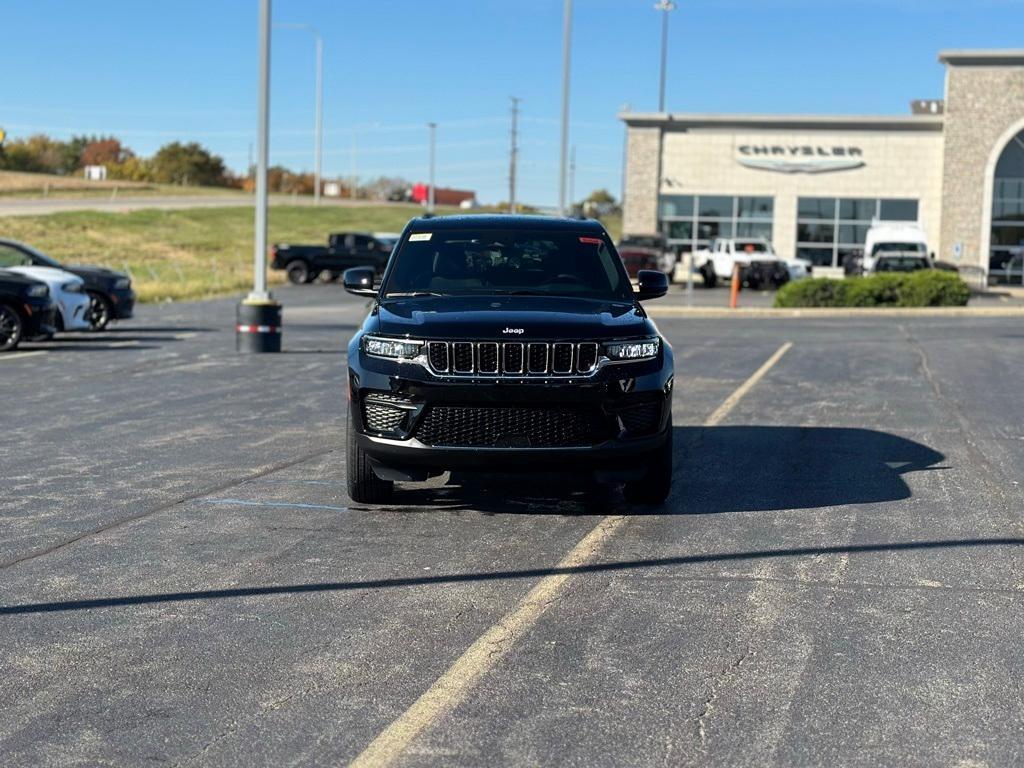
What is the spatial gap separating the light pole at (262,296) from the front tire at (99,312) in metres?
5.09

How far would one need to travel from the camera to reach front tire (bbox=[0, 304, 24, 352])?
2038 cm

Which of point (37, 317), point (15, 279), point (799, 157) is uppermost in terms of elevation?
point (799, 157)

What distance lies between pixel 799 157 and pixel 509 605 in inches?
2105

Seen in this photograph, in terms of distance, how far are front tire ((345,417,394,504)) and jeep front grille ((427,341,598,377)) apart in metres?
0.79

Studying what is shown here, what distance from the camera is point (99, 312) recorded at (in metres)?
24.8

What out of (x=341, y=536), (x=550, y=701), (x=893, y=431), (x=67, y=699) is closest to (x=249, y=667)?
(x=67, y=699)

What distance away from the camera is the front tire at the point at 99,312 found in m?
24.6

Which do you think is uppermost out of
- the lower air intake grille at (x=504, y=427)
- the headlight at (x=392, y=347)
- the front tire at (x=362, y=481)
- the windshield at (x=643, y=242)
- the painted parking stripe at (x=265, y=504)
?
the windshield at (x=643, y=242)

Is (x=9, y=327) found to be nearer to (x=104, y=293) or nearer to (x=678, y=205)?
(x=104, y=293)

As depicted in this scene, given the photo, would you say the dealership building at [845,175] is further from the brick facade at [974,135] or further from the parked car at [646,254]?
the parked car at [646,254]

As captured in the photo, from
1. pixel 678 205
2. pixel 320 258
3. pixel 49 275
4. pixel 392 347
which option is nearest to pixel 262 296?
pixel 49 275

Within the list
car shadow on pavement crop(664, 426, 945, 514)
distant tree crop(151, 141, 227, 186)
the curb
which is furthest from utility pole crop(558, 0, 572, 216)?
distant tree crop(151, 141, 227, 186)

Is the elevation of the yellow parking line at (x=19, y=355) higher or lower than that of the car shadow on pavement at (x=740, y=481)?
lower

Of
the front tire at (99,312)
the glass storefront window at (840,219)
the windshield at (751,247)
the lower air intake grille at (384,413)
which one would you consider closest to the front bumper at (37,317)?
the front tire at (99,312)
